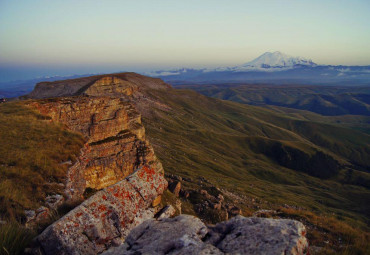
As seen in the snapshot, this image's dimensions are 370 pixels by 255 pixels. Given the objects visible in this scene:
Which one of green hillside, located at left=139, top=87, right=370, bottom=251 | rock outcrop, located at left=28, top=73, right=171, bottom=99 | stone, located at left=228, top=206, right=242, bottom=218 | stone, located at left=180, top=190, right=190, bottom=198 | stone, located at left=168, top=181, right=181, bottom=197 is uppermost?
rock outcrop, located at left=28, top=73, right=171, bottom=99

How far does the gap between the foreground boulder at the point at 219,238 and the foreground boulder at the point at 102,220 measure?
4.56 feet

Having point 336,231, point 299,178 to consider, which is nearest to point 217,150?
point 299,178

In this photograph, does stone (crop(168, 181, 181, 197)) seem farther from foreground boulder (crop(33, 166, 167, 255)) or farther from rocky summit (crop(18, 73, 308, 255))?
foreground boulder (crop(33, 166, 167, 255))

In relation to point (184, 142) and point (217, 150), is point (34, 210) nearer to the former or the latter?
point (184, 142)

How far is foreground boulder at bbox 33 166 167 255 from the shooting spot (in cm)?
717

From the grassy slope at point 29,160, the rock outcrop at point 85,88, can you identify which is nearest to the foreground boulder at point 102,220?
the grassy slope at point 29,160

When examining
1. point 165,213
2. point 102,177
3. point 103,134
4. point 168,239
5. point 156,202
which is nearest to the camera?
point 168,239

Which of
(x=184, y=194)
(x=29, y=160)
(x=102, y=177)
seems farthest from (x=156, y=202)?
(x=184, y=194)

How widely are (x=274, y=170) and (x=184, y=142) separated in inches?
2102

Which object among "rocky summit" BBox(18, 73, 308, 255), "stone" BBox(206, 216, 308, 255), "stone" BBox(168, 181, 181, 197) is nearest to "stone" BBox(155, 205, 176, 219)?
"rocky summit" BBox(18, 73, 308, 255)

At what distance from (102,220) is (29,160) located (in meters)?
11.3

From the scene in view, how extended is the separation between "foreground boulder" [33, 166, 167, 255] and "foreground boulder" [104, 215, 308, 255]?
4.56ft

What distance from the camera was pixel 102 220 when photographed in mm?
8336

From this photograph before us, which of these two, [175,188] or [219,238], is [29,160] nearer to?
[219,238]
